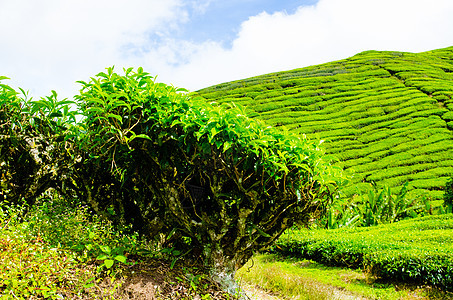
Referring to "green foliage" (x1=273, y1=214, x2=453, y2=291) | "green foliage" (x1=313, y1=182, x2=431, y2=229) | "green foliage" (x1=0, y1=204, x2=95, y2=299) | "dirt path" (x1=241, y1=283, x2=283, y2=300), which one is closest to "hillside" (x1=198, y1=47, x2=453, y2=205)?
"green foliage" (x1=313, y1=182, x2=431, y2=229)

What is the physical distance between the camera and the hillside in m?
18.5

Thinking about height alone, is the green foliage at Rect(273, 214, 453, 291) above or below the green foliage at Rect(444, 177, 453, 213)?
above

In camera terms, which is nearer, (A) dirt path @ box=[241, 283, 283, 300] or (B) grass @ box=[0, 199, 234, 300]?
(B) grass @ box=[0, 199, 234, 300]

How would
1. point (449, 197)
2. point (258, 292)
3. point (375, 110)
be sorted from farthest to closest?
1. point (375, 110)
2. point (449, 197)
3. point (258, 292)

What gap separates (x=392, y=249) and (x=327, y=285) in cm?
183

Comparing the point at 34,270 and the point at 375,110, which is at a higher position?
the point at 34,270

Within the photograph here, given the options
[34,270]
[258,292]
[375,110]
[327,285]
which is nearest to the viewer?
[34,270]

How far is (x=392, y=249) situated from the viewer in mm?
7219

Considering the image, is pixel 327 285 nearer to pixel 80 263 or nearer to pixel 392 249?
pixel 392 249

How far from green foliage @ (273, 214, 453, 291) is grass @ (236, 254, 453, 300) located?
0.68 ft

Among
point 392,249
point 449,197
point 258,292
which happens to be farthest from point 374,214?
point 258,292

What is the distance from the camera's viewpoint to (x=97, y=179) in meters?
4.11

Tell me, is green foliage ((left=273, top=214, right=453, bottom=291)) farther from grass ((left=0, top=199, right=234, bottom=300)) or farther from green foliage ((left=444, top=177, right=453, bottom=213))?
grass ((left=0, top=199, right=234, bottom=300))

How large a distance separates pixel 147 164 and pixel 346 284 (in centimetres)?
497
